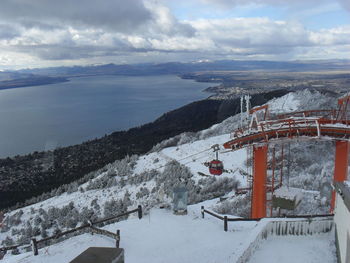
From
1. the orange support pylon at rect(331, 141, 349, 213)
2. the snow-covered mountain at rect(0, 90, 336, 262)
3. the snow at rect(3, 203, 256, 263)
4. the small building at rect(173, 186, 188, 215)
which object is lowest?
the snow-covered mountain at rect(0, 90, 336, 262)

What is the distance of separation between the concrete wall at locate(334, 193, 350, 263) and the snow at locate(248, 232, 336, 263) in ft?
2.22

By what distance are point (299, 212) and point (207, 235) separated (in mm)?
9107

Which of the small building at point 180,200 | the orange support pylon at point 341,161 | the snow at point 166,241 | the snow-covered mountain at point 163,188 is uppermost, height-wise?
the orange support pylon at point 341,161

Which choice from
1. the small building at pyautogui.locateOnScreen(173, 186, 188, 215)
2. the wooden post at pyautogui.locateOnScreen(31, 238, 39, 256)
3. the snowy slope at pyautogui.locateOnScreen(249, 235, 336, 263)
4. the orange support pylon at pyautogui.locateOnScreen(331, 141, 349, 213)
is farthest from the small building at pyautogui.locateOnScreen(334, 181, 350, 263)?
the wooden post at pyautogui.locateOnScreen(31, 238, 39, 256)

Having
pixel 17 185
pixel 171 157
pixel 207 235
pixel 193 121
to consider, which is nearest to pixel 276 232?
pixel 207 235

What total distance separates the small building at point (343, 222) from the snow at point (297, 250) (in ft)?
1.58

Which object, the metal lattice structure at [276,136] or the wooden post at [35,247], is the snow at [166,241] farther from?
the metal lattice structure at [276,136]

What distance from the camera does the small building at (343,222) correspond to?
6945 millimetres

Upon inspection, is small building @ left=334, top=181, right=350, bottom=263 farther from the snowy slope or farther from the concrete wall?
the snowy slope

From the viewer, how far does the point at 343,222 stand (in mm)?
7555

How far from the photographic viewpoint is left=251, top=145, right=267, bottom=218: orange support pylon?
1470cm

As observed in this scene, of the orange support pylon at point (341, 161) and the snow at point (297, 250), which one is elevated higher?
the orange support pylon at point (341, 161)

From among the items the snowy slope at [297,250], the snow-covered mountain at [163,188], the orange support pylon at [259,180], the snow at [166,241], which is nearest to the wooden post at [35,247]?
the snow at [166,241]

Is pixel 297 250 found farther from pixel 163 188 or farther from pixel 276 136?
pixel 163 188
